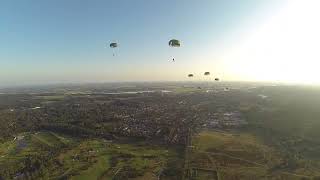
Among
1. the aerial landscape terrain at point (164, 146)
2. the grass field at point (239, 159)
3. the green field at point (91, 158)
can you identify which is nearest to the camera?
the grass field at point (239, 159)

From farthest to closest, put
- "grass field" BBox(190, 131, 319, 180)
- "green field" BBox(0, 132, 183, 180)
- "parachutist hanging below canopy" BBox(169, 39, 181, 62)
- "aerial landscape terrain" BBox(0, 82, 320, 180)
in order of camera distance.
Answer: "parachutist hanging below canopy" BBox(169, 39, 181, 62) → "aerial landscape terrain" BBox(0, 82, 320, 180) → "green field" BBox(0, 132, 183, 180) → "grass field" BBox(190, 131, 319, 180)

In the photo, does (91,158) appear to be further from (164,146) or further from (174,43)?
(174,43)

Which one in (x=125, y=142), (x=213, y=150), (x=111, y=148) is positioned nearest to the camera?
(x=213, y=150)

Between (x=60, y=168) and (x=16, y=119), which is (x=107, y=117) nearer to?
(x=16, y=119)

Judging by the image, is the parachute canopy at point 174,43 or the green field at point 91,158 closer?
the green field at point 91,158

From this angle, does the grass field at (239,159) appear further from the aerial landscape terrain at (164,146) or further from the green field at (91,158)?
the green field at (91,158)

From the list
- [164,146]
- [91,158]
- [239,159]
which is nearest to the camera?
[239,159]

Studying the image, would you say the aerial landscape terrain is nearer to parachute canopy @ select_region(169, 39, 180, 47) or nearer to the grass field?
the grass field

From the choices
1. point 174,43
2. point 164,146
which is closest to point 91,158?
point 164,146

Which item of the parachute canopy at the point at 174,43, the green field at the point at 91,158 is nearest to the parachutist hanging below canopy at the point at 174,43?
the parachute canopy at the point at 174,43

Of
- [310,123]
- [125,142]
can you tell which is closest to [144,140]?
[125,142]

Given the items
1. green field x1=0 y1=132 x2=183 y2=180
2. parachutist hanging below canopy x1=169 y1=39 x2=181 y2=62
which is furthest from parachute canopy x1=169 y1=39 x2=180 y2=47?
green field x1=0 y1=132 x2=183 y2=180
